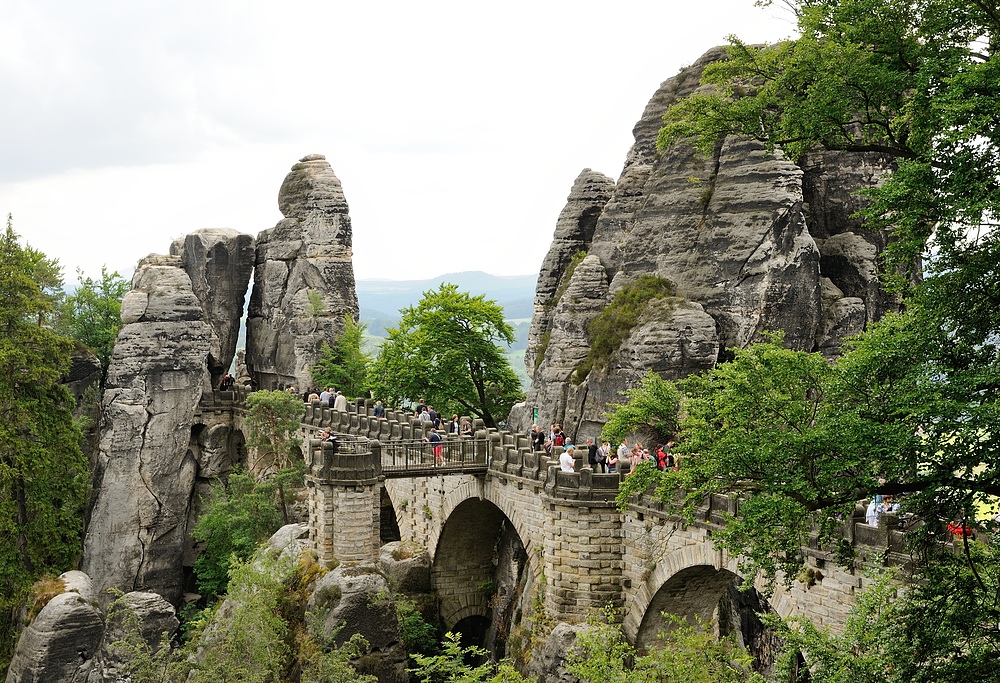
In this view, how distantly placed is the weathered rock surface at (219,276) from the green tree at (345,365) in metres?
6.27

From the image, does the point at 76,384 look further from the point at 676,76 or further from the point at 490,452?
the point at 676,76

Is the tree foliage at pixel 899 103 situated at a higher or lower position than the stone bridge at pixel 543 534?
higher

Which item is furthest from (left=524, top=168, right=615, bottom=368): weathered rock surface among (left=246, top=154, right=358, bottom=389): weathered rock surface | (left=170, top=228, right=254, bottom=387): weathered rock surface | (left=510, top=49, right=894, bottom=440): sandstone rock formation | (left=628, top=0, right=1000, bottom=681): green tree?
(left=628, top=0, right=1000, bottom=681): green tree

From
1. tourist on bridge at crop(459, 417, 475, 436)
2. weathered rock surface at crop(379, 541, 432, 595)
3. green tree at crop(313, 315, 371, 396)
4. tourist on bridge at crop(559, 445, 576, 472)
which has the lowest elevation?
weathered rock surface at crop(379, 541, 432, 595)

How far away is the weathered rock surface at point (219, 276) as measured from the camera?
57.4m

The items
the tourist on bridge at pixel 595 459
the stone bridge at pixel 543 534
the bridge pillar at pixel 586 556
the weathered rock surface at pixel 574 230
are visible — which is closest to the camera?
the stone bridge at pixel 543 534

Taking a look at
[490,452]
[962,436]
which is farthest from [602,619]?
[962,436]

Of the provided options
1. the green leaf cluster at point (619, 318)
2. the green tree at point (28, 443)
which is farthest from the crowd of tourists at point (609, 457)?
the green tree at point (28, 443)

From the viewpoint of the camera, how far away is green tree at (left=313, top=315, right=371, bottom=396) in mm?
54969

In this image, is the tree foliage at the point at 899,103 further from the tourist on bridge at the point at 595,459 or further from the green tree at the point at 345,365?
the green tree at the point at 345,365

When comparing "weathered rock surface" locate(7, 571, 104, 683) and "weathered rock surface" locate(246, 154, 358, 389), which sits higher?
"weathered rock surface" locate(246, 154, 358, 389)

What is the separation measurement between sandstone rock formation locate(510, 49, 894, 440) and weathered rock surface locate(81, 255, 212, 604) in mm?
19264

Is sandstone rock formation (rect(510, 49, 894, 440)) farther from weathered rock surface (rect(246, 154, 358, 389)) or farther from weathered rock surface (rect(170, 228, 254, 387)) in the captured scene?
weathered rock surface (rect(170, 228, 254, 387))

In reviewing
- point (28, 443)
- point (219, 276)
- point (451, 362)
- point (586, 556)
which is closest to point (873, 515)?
point (586, 556)
